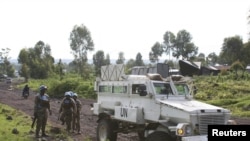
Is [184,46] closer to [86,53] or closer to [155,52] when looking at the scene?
[155,52]

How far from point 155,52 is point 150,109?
97.5 meters

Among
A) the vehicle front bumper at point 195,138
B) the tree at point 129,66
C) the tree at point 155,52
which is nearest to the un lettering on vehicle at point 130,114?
the vehicle front bumper at point 195,138

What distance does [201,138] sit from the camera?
32.1 ft

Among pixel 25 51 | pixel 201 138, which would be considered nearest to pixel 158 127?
pixel 201 138

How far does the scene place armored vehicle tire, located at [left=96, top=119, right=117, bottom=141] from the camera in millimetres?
13227

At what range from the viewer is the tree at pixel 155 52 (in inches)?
4225

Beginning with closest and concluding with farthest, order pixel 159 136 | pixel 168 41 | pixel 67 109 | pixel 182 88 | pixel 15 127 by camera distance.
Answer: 1. pixel 159 136
2. pixel 182 88
3. pixel 67 109
4. pixel 15 127
5. pixel 168 41

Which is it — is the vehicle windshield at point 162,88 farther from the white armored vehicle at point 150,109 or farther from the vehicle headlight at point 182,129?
the vehicle headlight at point 182,129

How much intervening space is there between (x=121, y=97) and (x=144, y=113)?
1.45 meters

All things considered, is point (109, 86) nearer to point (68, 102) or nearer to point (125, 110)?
point (125, 110)

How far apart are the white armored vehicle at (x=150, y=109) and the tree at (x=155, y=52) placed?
93.2 m

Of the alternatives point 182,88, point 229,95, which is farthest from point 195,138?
point 229,95

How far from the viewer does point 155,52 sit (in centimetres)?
10856

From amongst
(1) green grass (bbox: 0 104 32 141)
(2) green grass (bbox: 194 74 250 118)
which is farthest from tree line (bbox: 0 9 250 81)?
(1) green grass (bbox: 0 104 32 141)
